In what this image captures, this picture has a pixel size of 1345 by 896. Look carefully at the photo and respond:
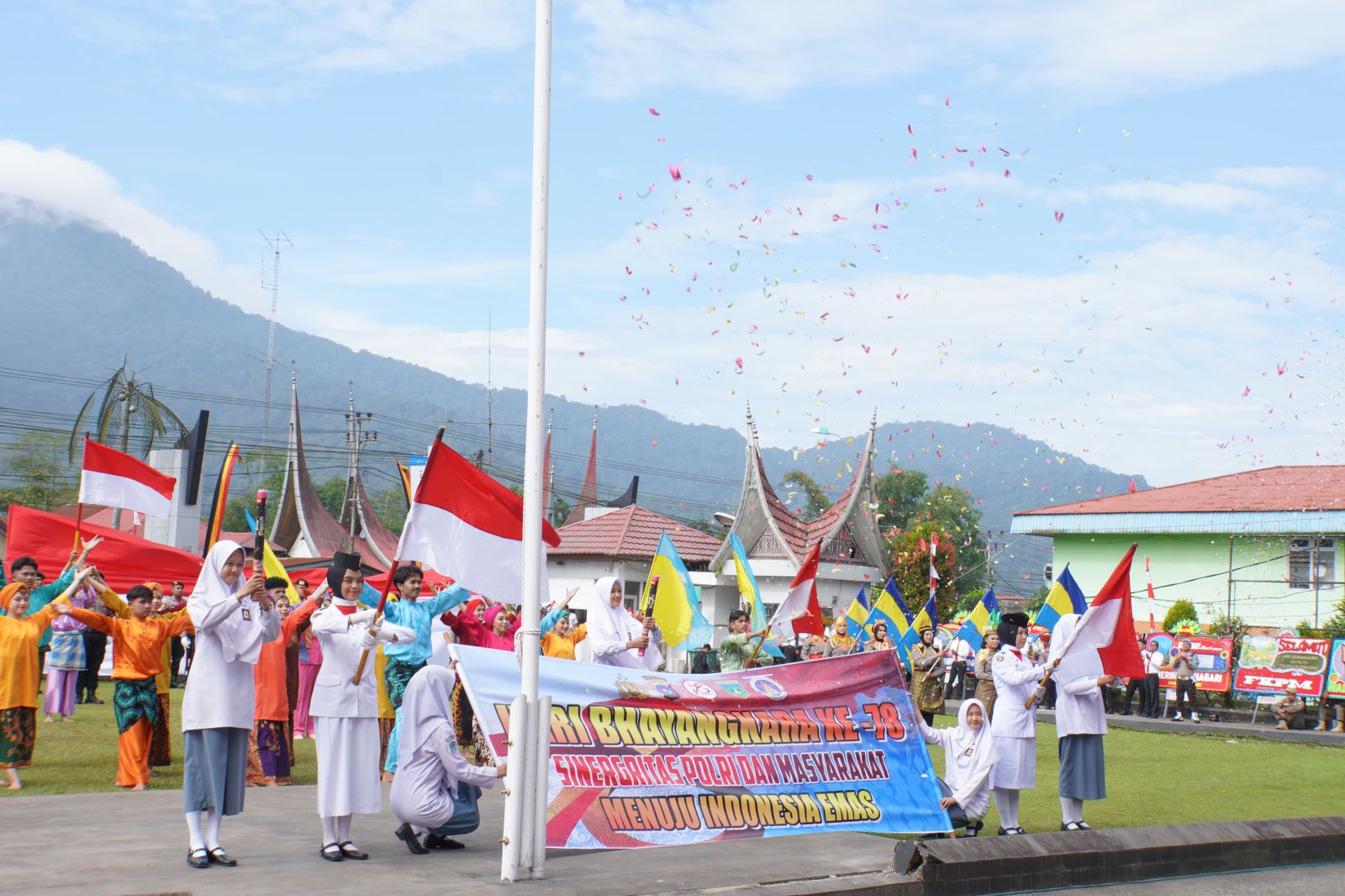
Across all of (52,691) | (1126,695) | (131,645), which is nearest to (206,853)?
(131,645)

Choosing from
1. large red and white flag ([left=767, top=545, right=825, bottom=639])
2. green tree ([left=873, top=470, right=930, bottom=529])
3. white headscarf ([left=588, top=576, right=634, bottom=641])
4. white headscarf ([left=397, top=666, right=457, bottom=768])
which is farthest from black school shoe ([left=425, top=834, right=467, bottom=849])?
green tree ([left=873, top=470, right=930, bottom=529])

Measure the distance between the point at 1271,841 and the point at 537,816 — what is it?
5.81 metres

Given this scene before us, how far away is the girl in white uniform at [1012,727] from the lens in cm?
1015

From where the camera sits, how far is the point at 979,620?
83.3 ft

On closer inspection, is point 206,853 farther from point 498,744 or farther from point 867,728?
point 867,728

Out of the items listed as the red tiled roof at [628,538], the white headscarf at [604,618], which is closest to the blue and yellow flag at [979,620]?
the red tiled roof at [628,538]

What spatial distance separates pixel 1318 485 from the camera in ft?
120

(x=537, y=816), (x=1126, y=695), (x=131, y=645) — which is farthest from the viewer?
(x=1126, y=695)

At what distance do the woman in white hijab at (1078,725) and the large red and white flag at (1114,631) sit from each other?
0.33ft

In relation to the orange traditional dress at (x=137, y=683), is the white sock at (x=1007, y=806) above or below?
below

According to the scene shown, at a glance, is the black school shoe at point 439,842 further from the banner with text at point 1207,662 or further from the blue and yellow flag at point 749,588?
the banner with text at point 1207,662

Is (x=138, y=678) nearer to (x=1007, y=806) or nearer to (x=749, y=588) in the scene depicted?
(x=1007, y=806)

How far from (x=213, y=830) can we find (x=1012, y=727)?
19.4ft

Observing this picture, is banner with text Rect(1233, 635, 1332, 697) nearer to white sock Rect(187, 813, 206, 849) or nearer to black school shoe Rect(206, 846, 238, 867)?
black school shoe Rect(206, 846, 238, 867)
